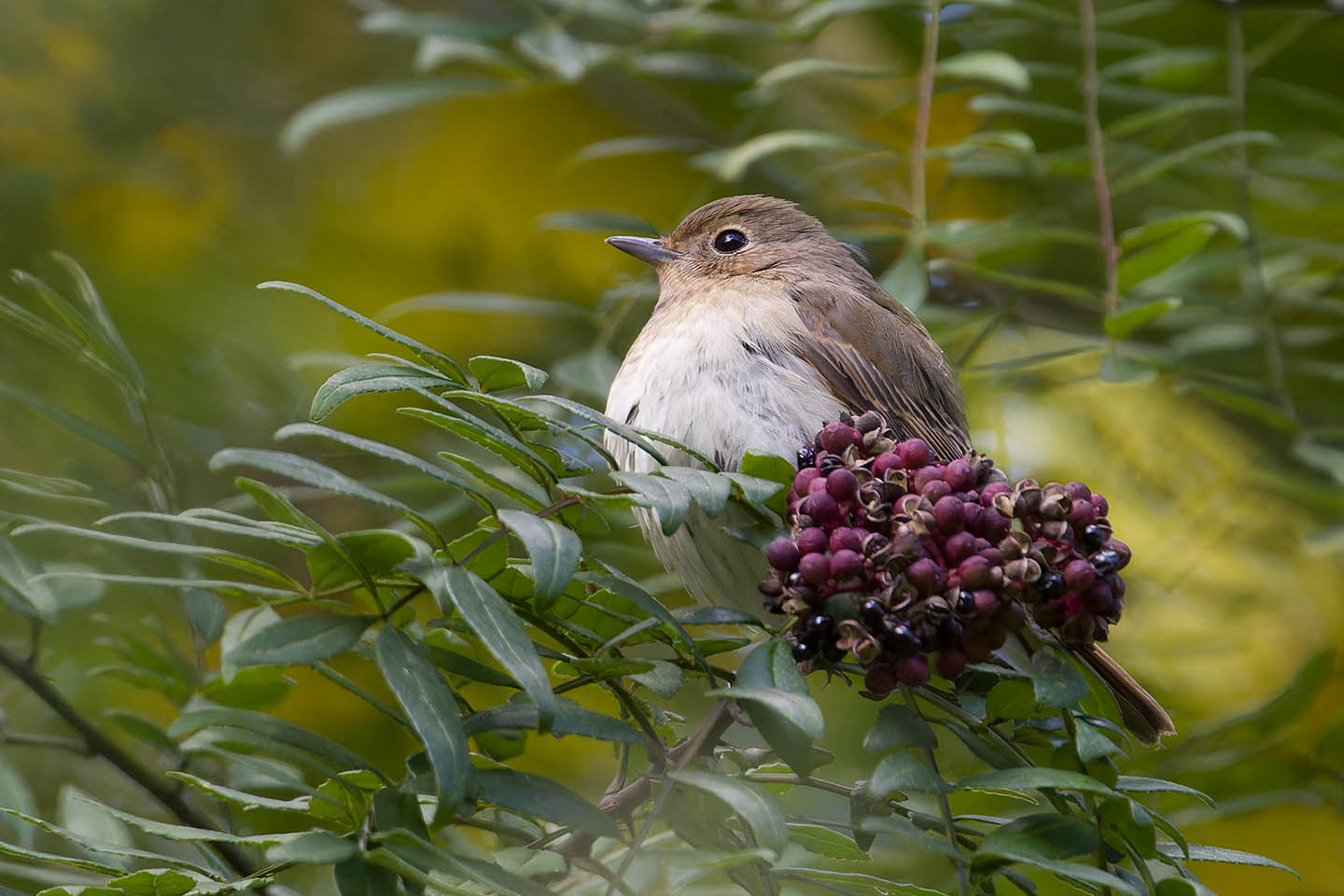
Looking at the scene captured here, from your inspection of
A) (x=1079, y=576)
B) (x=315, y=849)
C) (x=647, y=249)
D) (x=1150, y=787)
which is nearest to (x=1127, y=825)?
(x=1150, y=787)

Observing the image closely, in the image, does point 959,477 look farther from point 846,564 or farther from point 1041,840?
point 1041,840

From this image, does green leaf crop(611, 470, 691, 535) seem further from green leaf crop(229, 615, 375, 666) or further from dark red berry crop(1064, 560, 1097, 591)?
dark red berry crop(1064, 560, 1097, 591)

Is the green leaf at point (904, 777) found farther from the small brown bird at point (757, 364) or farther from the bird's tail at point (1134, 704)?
the bird's tail at point (1134, 704)

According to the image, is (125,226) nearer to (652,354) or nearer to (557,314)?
(557,314)

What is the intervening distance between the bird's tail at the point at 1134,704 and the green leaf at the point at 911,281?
97 cm

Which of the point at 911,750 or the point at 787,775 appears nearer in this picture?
the point at 911,750

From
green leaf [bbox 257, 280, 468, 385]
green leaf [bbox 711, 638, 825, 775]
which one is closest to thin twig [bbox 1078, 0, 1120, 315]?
green leaf [bbox 711, 638, 825, 775]

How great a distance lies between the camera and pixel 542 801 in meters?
1.55

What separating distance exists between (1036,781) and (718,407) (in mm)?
1290

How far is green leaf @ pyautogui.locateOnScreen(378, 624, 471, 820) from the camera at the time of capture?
4.65 feet

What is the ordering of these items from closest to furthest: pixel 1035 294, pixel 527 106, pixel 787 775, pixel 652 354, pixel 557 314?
pixel 787 775, pixel 652 354, pixel 557 314, pixel 1035 294, pixel 527 106

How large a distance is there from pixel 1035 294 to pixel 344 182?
2.45 meters

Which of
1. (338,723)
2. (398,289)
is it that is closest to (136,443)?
(338,723)

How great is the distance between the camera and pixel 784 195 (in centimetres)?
438
